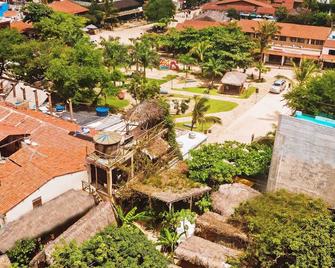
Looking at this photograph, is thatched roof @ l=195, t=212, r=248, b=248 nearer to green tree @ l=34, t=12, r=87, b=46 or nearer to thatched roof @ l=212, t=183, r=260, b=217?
thatched roof @ l=212, t=183, r=260, b=217

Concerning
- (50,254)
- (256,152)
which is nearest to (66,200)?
(50,254)

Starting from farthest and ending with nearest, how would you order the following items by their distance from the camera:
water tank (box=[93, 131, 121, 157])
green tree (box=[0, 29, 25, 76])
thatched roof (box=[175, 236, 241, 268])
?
green tree (box=[0, 29, 25, 76]) < water tank (box=[93, 131, 121, 157]) < thatched roof (box=[175, 236, 241, 268])

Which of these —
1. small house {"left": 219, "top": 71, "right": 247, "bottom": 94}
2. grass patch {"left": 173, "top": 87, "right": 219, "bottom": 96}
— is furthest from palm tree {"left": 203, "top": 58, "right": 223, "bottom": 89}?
small house {"left": 219, "top": 71, "right": 247, "bottom": 94}

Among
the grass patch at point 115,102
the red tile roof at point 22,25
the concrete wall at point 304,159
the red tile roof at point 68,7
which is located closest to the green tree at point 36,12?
the red tile roof at point 22,25

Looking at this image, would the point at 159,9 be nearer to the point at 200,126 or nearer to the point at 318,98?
the point at 200,126

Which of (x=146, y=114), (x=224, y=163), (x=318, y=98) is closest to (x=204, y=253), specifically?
(x=224, y=163)

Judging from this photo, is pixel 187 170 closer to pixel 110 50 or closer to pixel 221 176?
pixel 221 176

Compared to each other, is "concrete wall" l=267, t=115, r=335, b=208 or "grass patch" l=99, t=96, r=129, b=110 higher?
"concrete wall" l=267, t=115, r=335, b=208
